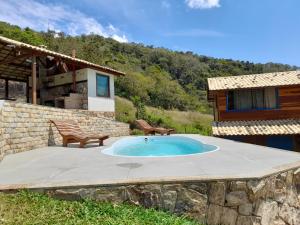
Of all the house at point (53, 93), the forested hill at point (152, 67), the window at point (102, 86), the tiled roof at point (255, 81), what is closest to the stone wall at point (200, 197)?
the house at point (53, 93)

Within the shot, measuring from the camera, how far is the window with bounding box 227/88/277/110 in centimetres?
1847

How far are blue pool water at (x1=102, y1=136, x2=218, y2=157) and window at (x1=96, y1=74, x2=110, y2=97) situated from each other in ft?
17.3

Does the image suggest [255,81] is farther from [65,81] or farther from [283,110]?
[65,81]

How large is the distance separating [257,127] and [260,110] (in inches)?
63.6

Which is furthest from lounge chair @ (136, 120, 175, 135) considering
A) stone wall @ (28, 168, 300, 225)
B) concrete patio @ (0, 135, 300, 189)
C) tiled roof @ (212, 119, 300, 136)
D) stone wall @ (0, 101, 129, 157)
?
stone wall @ (28, 168, 300, 225)

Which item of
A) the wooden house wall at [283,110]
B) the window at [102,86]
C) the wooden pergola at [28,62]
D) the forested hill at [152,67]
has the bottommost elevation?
the wooden house wall at [283,110]

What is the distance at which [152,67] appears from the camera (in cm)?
5119

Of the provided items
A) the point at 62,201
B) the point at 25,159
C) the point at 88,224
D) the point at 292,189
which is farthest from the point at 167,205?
the point at 25,159

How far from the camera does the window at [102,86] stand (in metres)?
18.4

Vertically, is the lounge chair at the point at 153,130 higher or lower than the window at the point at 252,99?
lower

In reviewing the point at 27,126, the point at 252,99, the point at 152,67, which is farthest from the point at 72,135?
the point at 152,67

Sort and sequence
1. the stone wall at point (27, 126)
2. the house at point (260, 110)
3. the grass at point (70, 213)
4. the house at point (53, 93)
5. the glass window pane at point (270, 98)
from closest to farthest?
the grass at point (70, 213)
the stone wall at point (27, 126)
the house at point (53, 93)
the house at point (260, 110)
the glass window pane at point (270, 98)

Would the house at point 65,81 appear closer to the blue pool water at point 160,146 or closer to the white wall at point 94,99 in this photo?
the white wall at point 94,99

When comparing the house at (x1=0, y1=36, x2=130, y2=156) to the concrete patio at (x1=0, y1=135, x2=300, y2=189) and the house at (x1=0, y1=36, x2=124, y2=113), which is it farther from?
the concrete patio at (x1=0, y1=135, x2=300, y2=189)
